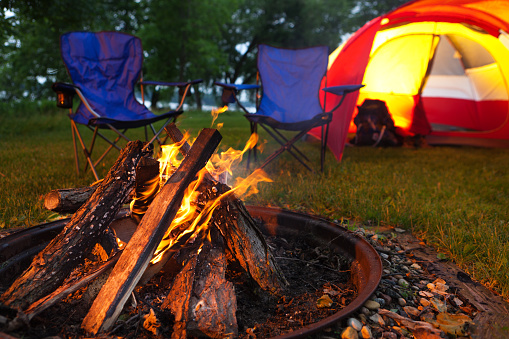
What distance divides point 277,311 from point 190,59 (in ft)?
50.4

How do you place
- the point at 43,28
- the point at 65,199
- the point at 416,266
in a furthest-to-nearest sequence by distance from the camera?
the point at 43,28
the point at 416,266
the point at 65,199

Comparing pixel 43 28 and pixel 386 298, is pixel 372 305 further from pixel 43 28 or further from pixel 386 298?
pixel 43 28

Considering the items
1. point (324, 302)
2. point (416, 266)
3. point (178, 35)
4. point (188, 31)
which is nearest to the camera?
point (324, 302)

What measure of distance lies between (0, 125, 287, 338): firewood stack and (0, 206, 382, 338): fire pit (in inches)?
9.2

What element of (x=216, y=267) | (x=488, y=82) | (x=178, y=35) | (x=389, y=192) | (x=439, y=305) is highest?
(x=178, y=35)

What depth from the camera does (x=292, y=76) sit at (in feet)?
12.9

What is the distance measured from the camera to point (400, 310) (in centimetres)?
120

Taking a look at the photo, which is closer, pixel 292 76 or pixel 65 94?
pixel 65 94

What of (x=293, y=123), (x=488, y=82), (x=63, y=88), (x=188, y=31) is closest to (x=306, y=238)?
(x=293, y=123)

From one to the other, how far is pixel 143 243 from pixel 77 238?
308 millimetres

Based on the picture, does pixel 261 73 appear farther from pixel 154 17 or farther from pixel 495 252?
pixel 154 17

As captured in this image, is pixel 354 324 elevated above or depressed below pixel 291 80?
below

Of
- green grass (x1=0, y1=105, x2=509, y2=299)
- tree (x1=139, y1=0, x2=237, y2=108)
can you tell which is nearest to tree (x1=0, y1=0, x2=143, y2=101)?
tree (x1=139, y1=0, x2=237, y2=108)

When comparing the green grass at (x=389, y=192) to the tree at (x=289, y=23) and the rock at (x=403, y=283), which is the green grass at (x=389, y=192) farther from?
the tree at (x=289, y=23)
